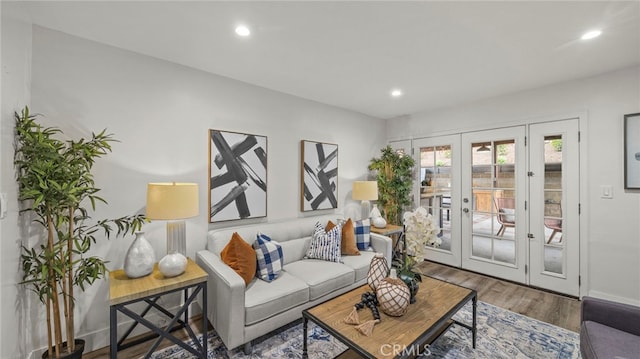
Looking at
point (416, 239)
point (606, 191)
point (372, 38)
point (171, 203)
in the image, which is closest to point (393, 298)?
point (416, 239)

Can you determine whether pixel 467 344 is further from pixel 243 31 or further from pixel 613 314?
pixel 243 31

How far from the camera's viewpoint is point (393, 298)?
1662mm

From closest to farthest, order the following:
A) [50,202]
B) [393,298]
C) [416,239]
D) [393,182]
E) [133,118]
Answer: [50,202], [393,298], [416,239], [133,118], [393,182]

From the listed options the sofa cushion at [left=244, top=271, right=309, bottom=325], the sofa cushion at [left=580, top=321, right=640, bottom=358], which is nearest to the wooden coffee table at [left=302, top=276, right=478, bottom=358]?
the sofa cushion at [left=244, top=271, right=309, bottom=325]

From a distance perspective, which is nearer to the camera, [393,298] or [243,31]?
[393,298]

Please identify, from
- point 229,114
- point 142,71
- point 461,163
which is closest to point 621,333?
point 461,163

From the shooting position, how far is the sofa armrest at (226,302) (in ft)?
6.10

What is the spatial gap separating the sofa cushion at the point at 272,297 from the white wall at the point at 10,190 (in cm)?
130

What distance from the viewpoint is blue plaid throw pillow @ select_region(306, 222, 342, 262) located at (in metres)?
2.86

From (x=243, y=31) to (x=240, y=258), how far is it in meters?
1.80

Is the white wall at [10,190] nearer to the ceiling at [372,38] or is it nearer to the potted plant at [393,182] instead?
the ceiling at [372,38]

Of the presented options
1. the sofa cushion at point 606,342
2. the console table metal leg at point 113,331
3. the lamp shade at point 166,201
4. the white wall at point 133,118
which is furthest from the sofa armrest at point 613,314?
the console table metal leg at point 113,331

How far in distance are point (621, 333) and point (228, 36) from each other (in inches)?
128

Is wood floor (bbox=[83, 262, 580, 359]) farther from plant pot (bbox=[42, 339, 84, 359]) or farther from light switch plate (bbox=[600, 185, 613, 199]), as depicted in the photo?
light switch plate (bbox=[600, 185, 613, 199])
